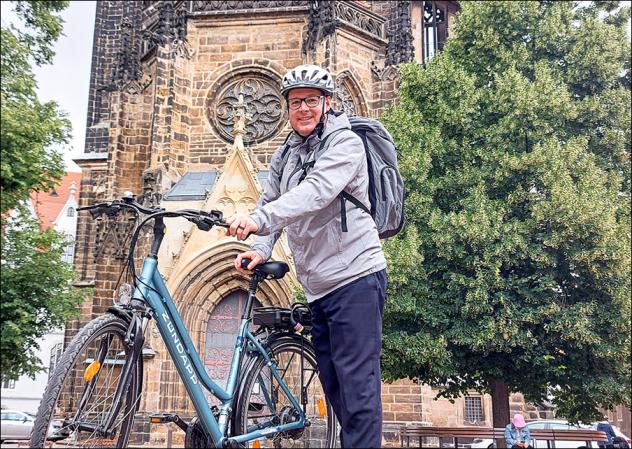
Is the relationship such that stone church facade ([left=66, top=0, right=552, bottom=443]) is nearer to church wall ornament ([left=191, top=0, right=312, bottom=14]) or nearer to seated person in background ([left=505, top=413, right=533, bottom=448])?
church wall ornament ([left=191, top=0, right=312, bottom=14])

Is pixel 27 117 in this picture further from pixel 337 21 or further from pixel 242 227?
pixel 242 227

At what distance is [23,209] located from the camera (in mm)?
14086

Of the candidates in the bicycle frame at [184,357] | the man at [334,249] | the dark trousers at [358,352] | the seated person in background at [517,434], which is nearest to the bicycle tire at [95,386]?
the bicycle frame at [184,357]

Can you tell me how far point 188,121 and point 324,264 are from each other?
46.8ft

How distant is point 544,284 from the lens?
10500 millimetres

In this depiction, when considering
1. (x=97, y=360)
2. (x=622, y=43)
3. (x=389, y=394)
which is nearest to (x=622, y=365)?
(x=389, y=394)

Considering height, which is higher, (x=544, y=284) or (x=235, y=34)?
(x=235, y=34)

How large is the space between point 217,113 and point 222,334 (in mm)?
5791

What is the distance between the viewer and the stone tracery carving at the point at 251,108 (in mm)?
16766

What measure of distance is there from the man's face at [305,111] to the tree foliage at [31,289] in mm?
12369

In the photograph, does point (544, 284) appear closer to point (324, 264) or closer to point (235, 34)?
point (324, 264)

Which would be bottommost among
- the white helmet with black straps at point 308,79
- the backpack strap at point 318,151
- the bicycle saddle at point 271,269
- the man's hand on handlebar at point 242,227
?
the bicycle saddle at point 271,269

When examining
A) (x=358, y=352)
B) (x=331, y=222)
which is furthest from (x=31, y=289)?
(x=358, y=352)

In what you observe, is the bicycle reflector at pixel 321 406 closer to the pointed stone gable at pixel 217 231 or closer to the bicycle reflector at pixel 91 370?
the bicycle reflector at pixel 91 370
